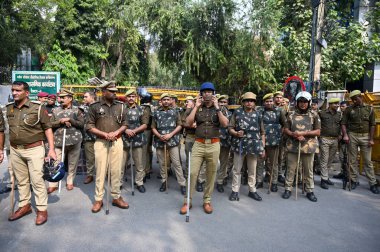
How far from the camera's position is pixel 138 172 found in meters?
6.06

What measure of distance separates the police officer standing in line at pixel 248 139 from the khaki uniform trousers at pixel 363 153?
7.61 feet

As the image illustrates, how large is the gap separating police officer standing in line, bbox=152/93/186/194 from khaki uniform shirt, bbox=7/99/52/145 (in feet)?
7.46

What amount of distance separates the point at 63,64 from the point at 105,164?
19.4m

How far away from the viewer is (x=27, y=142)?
4.37 m

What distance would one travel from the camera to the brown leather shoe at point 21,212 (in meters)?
4.44

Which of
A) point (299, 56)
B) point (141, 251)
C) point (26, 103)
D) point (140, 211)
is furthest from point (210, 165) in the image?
point (299, 56)

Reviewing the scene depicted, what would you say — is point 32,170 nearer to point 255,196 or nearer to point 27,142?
point 27,142

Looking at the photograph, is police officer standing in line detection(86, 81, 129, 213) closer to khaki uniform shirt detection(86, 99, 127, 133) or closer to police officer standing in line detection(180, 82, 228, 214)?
khaki uniform shirt detection(86, 99, 127, 133)

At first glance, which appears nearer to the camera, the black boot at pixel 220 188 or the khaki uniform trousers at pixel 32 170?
the khaki uniform trousers at pixel 32 170

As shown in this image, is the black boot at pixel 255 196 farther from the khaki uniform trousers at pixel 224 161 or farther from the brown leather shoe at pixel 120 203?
the brown leather shoe at pixel 120 203

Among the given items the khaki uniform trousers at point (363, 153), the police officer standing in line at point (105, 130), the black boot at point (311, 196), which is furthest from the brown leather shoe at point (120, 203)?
the khaki uniform trousers at point (363, 153)

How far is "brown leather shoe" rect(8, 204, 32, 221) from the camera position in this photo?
14.6ft

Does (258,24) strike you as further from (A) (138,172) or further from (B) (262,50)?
(A) (138,172)

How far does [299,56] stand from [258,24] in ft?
9.21
